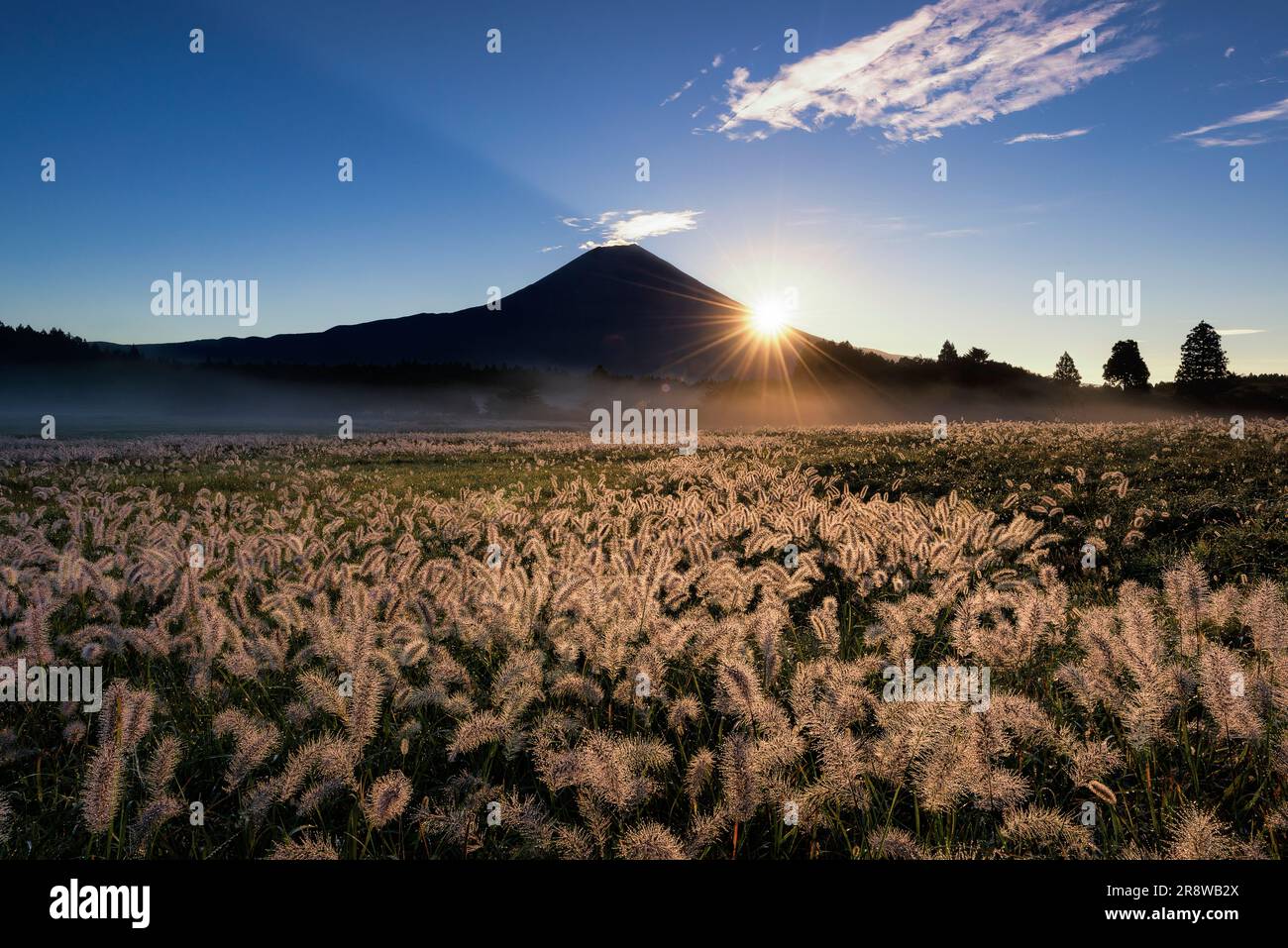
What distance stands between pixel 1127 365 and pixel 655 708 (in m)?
113

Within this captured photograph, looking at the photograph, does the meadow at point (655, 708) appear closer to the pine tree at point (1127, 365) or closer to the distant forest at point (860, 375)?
the distant forest at point (860, 375)

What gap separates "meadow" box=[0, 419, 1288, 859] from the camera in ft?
7.60

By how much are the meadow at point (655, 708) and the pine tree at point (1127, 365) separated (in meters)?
106

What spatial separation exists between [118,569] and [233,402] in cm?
10448

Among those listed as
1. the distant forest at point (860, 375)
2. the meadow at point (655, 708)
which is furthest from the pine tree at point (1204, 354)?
the meadow at point (655, 708)

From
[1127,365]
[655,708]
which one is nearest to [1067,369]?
[1127,365]

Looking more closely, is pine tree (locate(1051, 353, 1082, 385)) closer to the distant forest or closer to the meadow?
the distant forest

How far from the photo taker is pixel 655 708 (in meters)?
3.42

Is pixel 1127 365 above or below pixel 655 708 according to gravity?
above

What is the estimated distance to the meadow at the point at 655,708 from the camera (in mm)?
2316

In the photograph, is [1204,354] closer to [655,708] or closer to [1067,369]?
[1067,369]
